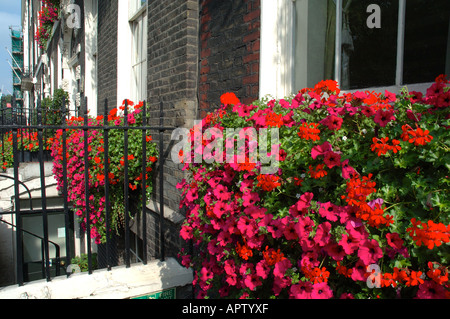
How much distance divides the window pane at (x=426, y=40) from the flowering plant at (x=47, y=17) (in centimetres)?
1243

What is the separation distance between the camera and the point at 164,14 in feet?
12.9

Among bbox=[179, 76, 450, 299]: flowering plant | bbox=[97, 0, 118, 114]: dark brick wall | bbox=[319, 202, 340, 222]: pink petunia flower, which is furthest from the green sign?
bbox=[97, 0, 118, 114]: dark brick wall

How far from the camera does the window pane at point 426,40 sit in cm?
181

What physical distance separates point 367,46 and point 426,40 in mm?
365

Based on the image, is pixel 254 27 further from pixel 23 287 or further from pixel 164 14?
pixel 23 287

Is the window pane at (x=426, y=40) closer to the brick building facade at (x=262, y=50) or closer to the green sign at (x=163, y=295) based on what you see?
the brick building facade at (x=262, y=50)

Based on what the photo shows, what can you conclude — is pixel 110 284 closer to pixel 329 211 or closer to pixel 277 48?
pixel 329 211

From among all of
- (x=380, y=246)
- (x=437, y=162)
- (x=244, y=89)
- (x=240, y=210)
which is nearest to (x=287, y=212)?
(x=240, y=210)

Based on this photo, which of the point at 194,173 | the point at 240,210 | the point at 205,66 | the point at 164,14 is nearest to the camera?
the point at 240,210

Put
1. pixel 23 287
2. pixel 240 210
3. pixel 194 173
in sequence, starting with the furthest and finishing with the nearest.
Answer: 1. pixel 23 287
2. pixel 194 173
3. pixel 240 210

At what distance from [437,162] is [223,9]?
2.40 metres

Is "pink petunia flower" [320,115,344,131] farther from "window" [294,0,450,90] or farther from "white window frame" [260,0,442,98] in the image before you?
"white window frame" [260,0,442,98]

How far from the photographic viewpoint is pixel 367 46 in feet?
7.11

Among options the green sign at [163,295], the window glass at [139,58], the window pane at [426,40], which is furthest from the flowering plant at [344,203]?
the window glass at [139,58]
